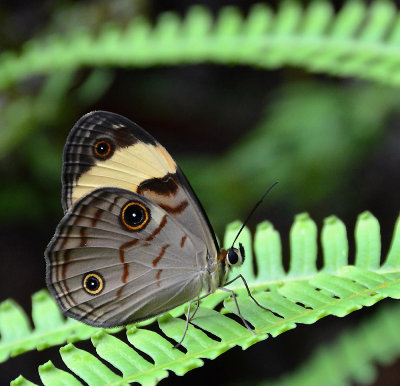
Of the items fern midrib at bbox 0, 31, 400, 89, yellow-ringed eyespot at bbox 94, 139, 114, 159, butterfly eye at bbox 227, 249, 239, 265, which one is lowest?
butterfly eye at bbox 227, 249, 239, 265

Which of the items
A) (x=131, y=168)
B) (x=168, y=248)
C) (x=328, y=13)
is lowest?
(x=168, y=248)

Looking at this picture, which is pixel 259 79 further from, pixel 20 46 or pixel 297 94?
pixel 20 46

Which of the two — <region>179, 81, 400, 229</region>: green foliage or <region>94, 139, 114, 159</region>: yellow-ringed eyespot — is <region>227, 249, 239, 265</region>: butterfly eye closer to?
<region>94, 139, 114, 159</region>: yellow-ringed eyespot

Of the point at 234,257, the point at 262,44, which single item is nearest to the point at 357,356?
the point at 234,257

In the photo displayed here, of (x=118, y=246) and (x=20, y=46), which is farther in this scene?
(x=20, y=46)

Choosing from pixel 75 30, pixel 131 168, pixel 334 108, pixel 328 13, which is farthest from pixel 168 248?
pixel 75 30

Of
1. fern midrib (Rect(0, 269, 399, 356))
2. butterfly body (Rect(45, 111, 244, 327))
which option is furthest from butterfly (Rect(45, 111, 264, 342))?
fern midrib (Rect(0, 269, 399, 356))
